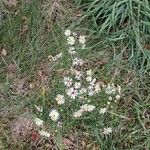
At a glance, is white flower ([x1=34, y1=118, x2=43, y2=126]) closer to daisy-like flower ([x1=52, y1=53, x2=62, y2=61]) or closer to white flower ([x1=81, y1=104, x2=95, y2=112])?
white flower ([x1=81, y1=104, x2=95, y2=112])

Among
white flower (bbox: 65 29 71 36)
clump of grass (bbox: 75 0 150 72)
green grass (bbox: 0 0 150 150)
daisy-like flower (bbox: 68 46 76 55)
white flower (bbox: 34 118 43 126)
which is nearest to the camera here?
white flower (bbox: 34 118 43 126)

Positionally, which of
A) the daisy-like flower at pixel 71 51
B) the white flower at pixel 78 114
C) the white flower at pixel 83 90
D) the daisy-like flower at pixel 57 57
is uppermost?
the daisy-like flower at pixel 71 51

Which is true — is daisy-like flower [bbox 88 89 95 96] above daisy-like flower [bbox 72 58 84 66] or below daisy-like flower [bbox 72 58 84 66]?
below

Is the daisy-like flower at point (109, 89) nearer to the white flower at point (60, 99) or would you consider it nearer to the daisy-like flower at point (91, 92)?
the daisy-like flower at point (91, 92)

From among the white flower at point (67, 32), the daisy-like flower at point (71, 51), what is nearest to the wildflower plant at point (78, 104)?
the daisy-like flower at point (71, 51)

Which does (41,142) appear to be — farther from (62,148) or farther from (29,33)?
(29,33)

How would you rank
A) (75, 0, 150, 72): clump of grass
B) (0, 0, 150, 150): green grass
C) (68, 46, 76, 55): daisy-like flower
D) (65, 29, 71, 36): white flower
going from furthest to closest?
(75, 0, 150, 72): clump of grass → (65, 29, 71, 36): white flower → (68, 46, 76, 55): daisy-like flower → (0, 0, 150, 150): green grass

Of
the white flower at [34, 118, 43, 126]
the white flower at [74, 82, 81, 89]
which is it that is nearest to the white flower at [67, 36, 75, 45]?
the white flower at [74, 82, 81, 89]
